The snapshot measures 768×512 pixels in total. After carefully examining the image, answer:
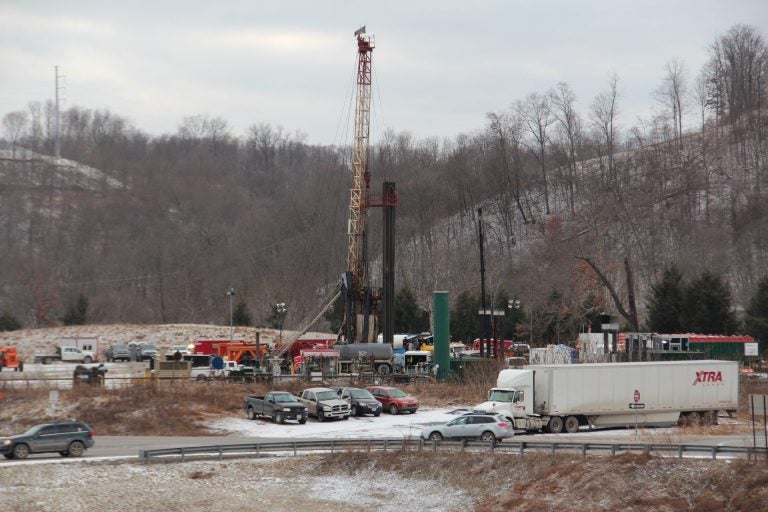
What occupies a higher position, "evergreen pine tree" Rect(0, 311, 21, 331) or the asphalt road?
"evergreen pine tree" Rect(0, 311, 21, 331)

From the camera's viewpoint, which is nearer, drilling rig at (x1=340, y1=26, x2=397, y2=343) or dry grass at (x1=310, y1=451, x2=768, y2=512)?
dry grass at (x1=310, y1=451, x2=768, y2=512)

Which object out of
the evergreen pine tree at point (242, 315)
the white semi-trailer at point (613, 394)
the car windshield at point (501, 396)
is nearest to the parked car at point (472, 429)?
the white semi-trailer at point (613, 394)

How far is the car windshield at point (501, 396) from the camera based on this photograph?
41562mm

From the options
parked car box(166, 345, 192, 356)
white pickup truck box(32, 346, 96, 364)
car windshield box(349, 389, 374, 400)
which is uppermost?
parked car box(166, 345, 192, 356)

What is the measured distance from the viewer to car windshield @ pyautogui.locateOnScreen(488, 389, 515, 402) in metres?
41.6

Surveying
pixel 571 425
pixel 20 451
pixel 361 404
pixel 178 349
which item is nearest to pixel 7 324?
pixel 178 349

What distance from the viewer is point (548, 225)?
124 metres

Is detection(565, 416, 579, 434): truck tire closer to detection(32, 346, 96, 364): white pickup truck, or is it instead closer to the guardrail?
the guardrail

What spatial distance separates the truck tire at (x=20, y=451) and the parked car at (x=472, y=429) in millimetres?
14476

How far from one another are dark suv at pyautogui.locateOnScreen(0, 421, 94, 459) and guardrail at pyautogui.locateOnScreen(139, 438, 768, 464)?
284cm

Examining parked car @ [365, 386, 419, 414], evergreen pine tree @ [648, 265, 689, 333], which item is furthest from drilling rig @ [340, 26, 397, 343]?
parked car @ [365, 386, 419, 414]

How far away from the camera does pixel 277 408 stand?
153 ft

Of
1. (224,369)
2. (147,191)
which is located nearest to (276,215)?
(147,191)

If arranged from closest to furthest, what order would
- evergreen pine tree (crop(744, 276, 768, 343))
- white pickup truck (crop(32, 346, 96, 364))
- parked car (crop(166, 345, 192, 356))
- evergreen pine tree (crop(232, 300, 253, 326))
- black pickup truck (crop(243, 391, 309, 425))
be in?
1. black pickup truck (crop(243, 391, 309, 425))
2. evergreen pine tree (crop(744, 276, 768, 343))
3. white pickup truck (crop(32, 346, 96, 364))
4. parked car (crop(166, 345, 192, 356))
5. evergreen pine tree (crop(232, 300, 253, 326))
